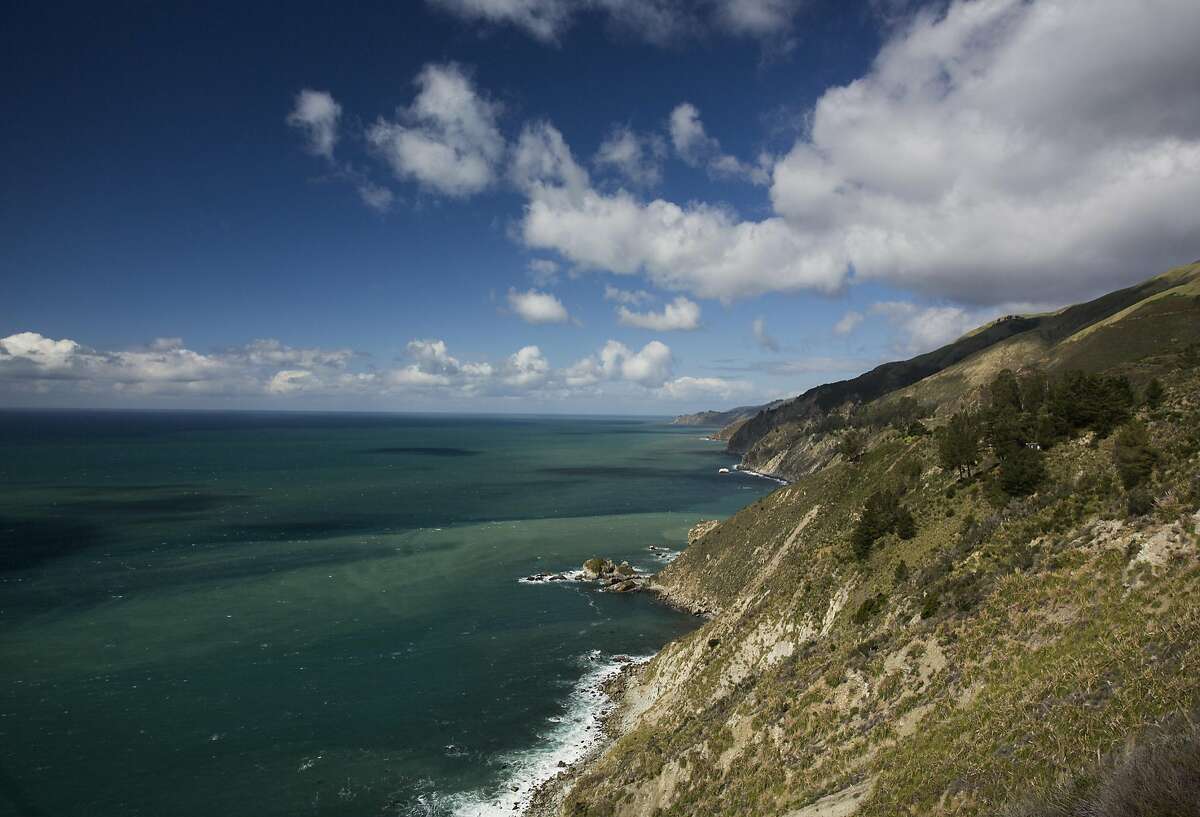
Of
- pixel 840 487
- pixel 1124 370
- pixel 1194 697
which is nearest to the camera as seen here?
pixel 1194 697

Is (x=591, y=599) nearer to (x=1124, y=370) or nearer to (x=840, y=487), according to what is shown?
(x=840, y=487)

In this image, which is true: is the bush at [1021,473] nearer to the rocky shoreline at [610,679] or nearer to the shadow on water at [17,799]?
the rocky shoreline at [610,679]

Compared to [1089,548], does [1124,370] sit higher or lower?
higher

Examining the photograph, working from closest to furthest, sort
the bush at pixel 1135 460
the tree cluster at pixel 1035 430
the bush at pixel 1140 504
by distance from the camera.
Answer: the bush at pixel 1140 504, the bush at pixel 1135 460, the tree cluster at pixel 1035 430

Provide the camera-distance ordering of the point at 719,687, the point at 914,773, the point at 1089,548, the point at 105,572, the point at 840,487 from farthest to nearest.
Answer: the point at 105,572
the point at 840,487
the point at 719,687
the point at 1089,548
the point at 914,773

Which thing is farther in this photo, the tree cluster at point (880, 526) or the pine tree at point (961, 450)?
the pine tree at point (961, 450)

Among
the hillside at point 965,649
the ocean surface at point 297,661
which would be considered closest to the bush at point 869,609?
the hillside at point 965,649

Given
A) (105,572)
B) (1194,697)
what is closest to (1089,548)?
(1194,697)

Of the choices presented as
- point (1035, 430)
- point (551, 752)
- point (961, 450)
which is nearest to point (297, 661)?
point (551, 752)
